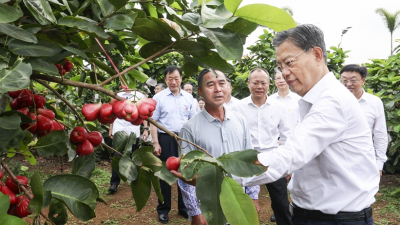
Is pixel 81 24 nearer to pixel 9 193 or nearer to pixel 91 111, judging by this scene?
pixel 91 111

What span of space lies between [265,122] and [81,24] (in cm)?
297

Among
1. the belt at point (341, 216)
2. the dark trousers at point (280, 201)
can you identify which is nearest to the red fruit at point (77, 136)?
the belt at point (341, 216)

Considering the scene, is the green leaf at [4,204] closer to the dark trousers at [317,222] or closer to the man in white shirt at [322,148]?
the man in white shirt at [322,148]

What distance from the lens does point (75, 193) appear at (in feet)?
2.76

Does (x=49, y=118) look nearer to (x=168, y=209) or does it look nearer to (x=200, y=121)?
(x=200, y=121)

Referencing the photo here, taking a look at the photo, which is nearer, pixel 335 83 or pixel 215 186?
pixel 215 186

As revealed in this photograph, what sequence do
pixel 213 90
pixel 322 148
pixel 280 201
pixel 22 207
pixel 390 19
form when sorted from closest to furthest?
pixel 22 207 < pixel 322 148 < pixel 213 90 < pixel 280 201 < pixel 390 19

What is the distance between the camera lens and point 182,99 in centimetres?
452

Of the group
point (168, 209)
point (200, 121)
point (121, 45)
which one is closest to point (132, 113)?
point (121, 45)

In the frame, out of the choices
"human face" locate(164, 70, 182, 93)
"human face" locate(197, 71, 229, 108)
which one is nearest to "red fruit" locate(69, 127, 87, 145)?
"human face" locate(197, 71, 229, 108)

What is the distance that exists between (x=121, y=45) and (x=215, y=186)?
690 mm

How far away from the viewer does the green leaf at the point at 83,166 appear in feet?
3.37

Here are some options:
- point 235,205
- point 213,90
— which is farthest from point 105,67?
point 213,90

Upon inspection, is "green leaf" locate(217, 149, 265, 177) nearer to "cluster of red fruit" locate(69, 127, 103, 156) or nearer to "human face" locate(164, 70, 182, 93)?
"cluster of red fruit" locate(69, 127, 103, 156)
